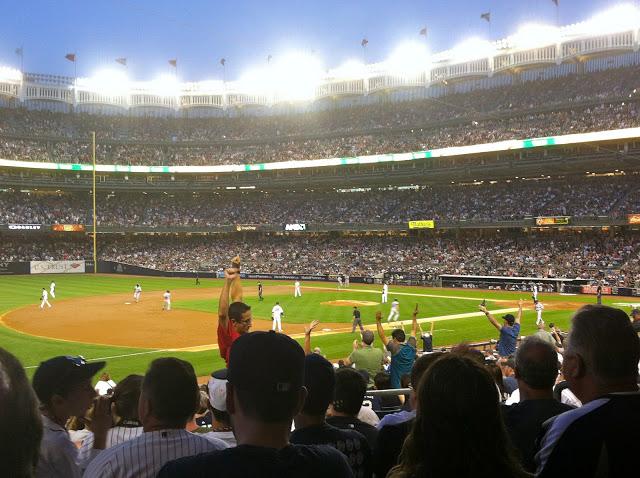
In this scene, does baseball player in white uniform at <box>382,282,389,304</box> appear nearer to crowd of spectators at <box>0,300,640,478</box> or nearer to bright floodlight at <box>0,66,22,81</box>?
crowd of spectators at <box>0,300,640,478</box>

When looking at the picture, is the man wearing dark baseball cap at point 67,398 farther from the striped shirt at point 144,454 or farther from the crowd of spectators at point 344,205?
the crowd of spectators at point 344,205

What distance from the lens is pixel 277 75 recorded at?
8706cm

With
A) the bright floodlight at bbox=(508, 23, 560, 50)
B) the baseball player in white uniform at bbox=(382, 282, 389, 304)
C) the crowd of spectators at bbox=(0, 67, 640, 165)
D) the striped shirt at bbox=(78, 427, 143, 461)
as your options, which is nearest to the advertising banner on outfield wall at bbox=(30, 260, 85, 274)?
the crowd of spectators at bbox=(0, 67, 640, 165)

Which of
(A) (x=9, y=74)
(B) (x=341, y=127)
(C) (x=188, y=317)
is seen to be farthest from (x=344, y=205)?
(A) (x=9, y=74)

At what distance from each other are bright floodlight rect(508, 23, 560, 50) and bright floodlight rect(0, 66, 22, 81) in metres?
68.9

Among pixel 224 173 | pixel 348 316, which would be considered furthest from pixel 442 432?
pixel 224 173

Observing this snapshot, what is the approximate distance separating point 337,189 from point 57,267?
123ft

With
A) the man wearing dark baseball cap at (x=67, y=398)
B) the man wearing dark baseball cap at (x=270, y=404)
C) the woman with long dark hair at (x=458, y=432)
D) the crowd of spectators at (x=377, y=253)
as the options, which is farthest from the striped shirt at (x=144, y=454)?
the crowd of spectators at (x=377, y=253)

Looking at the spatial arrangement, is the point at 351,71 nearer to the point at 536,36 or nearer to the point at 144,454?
the point at 536,36

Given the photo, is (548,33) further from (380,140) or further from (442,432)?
(442,432)

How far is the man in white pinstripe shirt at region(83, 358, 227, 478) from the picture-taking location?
11.1ft

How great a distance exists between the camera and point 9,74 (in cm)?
8100

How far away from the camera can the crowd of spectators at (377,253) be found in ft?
172

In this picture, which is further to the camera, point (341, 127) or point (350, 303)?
point (341, 127)
